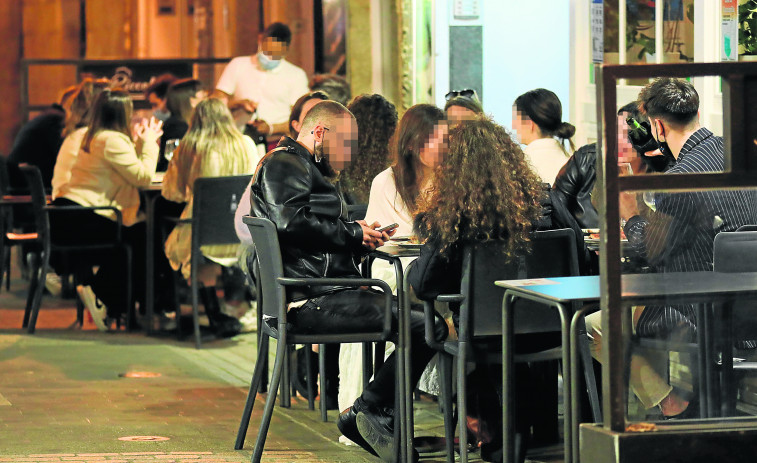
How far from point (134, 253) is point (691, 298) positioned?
19.9 ft

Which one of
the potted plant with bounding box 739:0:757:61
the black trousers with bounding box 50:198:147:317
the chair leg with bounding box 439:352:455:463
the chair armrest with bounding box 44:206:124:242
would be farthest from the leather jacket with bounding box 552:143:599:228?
the black trousers with bounding box 50:198:147:317

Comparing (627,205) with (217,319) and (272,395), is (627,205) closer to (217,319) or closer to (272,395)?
(272,395)

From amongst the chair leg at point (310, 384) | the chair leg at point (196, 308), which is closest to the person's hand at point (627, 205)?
the chair leg at point (310, 384)

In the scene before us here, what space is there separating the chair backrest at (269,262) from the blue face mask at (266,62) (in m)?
6.86

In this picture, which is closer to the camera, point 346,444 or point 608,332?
point 608,332

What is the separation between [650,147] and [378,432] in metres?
1.57

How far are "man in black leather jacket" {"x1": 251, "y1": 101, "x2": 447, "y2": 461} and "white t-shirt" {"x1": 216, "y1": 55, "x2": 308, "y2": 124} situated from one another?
667 centimetres

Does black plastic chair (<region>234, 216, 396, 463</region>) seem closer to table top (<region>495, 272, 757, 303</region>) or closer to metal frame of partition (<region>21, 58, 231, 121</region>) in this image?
table top (<region>495, 272, 757, 303</region>)

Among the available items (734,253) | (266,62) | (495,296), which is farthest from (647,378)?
(266,62)

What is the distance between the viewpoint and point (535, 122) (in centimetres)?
Answer: 683

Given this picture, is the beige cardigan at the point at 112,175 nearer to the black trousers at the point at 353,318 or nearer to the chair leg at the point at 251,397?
the chair leg at the point at 251,397

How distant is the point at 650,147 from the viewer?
17.7 feet

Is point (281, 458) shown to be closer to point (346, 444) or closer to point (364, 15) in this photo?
point (346, 444)

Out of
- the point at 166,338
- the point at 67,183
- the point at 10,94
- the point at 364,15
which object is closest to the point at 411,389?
the point at 166,338
